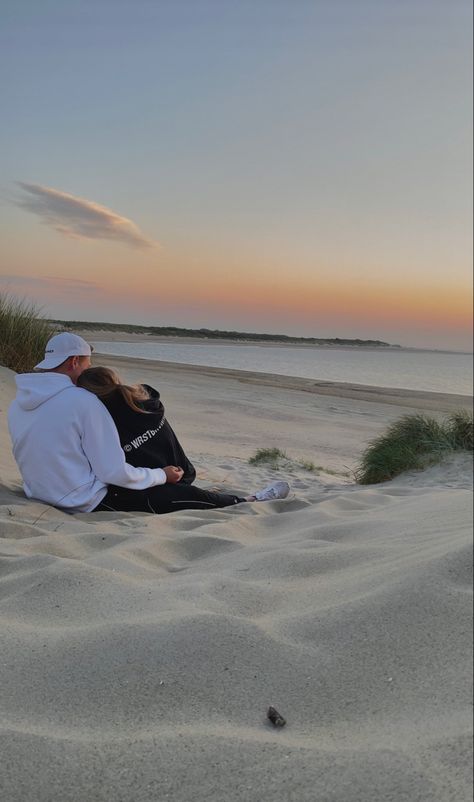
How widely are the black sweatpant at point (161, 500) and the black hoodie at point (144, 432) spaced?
0.50 ft

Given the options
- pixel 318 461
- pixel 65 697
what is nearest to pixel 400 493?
pixel 65 697

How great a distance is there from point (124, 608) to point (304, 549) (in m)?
0.56

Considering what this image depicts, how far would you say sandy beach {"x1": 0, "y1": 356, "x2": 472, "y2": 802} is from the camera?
92 cm

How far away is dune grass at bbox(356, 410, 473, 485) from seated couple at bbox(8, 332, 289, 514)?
43.4 inches

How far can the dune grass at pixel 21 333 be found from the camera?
7426mm

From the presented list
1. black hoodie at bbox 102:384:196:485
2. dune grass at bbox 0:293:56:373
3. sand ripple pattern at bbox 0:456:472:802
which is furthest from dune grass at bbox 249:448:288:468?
sand ripple pattern at bbox 0:456:472:802

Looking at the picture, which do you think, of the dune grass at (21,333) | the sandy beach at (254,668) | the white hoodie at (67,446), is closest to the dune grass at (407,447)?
the sandy beach at (254,668)

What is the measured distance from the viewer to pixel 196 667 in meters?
1.33

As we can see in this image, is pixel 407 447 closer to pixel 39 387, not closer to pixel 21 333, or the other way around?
pixel 39 387

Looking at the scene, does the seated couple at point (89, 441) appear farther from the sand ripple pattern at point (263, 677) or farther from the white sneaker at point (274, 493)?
the sand ripple pattern at point (263, 677)

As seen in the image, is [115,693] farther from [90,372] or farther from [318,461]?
[318,461]

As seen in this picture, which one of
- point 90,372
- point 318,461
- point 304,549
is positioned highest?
point 90,372

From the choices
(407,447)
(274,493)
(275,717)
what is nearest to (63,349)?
(274,493)

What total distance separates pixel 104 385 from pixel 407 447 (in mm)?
1906
